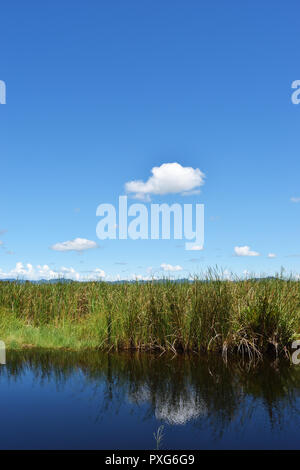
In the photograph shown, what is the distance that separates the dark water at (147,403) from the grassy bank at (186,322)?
80 cm

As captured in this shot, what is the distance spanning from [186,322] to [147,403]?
13.5 feet

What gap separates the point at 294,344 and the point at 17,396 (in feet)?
25.2

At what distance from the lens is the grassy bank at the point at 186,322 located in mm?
11227

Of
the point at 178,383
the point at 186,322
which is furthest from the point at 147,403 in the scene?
the point at 186,322

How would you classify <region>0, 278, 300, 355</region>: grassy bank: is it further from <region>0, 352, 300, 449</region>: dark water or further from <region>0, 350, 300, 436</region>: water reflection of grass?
<region>0, 352, 300, 449</region>: dark water

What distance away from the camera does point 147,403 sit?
754 cm

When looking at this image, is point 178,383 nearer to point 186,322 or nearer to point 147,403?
point 147,403

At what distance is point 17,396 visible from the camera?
8156mm

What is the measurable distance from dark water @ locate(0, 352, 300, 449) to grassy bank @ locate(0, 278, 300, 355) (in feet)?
2.61

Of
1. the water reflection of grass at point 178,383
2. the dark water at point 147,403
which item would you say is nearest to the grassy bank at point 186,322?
the water reflection of grass at point 178,383

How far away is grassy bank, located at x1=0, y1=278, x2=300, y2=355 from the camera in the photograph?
11.2m

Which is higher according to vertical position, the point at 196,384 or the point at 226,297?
the point at 226,297
